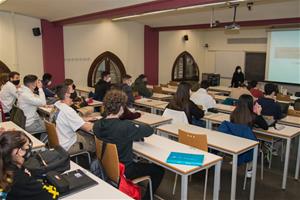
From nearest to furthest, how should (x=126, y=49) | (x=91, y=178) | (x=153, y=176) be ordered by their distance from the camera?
Result: 1. (x=91, y=178)
2. (x=153, y=176)
3. (x=126, y=49)

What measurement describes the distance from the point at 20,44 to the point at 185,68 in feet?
21.4

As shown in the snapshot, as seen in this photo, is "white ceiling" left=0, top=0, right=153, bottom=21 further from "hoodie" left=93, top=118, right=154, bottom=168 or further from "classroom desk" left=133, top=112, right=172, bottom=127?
"hoodie" left=93, top=118, right=154, bottom=168

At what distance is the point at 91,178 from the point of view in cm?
225

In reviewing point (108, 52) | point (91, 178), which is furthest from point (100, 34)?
point (91, 178)

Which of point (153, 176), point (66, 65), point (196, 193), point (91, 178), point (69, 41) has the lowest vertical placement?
point (196, 193)

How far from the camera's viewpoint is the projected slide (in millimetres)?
8867

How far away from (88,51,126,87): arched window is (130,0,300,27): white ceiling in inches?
63.8

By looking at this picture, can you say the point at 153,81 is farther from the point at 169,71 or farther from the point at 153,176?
the point at 153,176

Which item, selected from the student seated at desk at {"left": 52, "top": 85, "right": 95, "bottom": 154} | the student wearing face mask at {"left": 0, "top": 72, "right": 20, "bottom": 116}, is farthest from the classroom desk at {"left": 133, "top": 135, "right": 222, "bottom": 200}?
the student wearing face mask at {"left": 0, "top": 72, "right": 20, "bottom": 116}

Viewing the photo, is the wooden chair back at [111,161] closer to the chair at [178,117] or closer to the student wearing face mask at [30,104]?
the chair at [178,117]

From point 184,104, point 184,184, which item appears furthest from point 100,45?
point 184,184

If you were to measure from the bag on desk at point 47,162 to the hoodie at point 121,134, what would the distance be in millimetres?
449

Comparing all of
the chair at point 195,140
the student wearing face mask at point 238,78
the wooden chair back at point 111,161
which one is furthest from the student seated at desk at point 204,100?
the student wearing face mask at point 238,78

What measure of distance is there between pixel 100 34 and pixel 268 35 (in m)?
5.70
